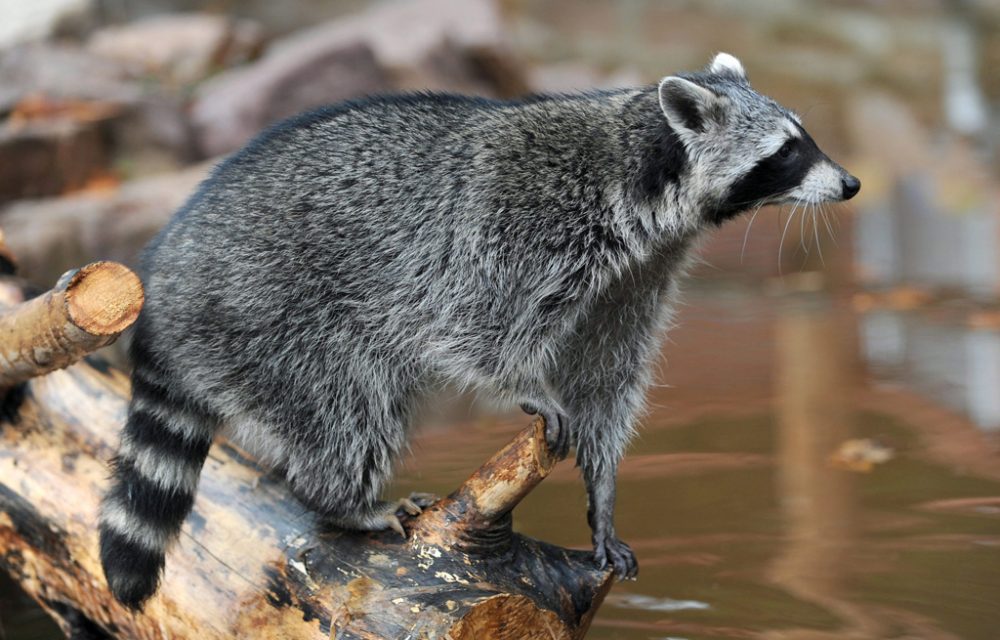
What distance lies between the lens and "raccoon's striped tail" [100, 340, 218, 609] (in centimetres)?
309

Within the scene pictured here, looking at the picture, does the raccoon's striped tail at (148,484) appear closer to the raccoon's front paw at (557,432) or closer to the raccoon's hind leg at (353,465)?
the raccoon's hind leg at (353,465)

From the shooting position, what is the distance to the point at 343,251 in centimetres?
324

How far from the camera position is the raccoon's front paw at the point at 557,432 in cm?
300

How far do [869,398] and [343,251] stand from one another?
314 centimetres

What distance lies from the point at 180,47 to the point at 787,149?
7.23m

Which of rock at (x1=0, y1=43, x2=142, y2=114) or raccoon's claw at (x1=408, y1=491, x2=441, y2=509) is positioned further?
rock at (x1=0, y1=43, x2=142, y2=114)

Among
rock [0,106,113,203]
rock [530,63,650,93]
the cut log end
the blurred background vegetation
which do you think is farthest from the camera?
rock [530,63,650,93]

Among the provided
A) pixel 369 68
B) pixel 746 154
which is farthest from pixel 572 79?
pixel 746 154

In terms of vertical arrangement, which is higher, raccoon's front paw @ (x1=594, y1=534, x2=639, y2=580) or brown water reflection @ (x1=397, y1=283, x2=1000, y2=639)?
raccoon's front paw @ (x1=594, y1=534, x2=639, y2=580)

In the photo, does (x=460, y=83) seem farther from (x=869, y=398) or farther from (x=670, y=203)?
(x=670, y=203)

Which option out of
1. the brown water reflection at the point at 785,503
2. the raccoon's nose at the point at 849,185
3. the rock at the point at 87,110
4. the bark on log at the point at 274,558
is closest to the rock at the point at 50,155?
the rock at the point at 87,110

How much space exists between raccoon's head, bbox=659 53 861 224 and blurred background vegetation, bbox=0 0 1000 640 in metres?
0.15

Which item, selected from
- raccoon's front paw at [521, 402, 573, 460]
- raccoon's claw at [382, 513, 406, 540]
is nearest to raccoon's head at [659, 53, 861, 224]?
raccoon's front paw at [521, 402, 573, 460]

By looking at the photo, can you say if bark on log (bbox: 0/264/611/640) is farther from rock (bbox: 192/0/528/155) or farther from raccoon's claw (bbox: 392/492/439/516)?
rock (bbox: 192/0/528/155)
